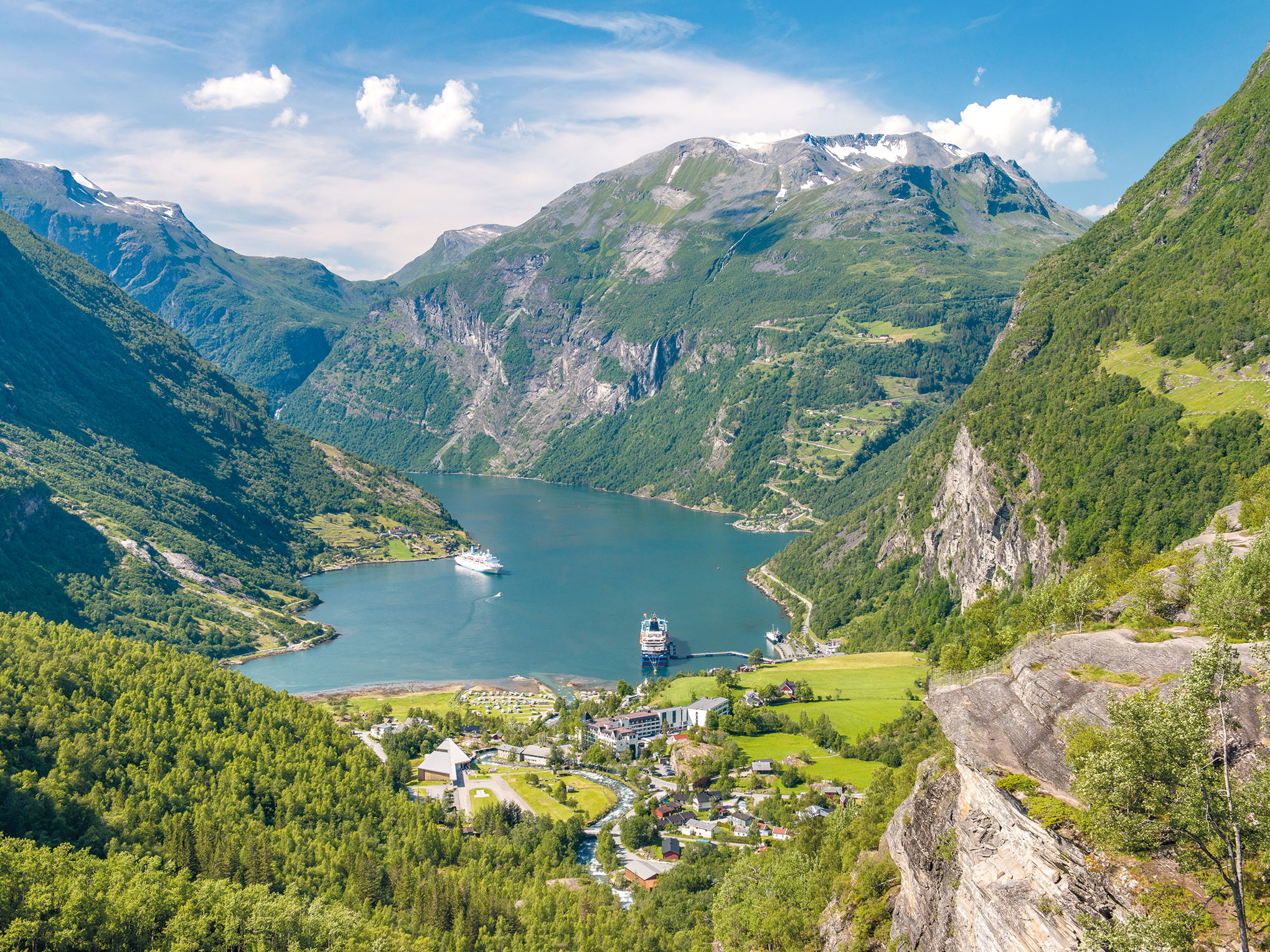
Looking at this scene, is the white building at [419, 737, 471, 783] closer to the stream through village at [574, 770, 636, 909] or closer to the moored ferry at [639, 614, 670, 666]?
the stream through village at [574, 770, 636, 909]

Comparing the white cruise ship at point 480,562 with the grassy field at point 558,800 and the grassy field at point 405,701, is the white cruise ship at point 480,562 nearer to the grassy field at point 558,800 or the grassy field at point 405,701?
the grassy field at point 405,701

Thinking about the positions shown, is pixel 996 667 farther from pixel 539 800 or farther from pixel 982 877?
pixel 539 800

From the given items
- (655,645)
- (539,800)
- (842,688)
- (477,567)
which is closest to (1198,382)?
(842,688)

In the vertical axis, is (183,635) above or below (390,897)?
above

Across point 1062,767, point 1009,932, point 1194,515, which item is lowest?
point 1009,932

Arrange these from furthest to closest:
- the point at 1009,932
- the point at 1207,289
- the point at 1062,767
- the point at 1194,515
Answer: the point at 1207,289, the point at 1194,515, the point at 1062,767, the point at 1009,932

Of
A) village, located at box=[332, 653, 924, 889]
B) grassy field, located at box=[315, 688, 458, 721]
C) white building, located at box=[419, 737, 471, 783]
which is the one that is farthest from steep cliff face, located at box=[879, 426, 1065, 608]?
grassy field, located at box=[315, 688, 458, 721]

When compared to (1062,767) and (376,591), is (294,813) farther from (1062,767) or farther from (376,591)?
(376,591)

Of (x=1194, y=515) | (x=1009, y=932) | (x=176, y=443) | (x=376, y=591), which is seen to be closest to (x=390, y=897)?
(x=1009, y=932)

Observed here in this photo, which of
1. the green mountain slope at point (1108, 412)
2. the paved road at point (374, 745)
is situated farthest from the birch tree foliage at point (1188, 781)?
the paved road at point (374, 745)
